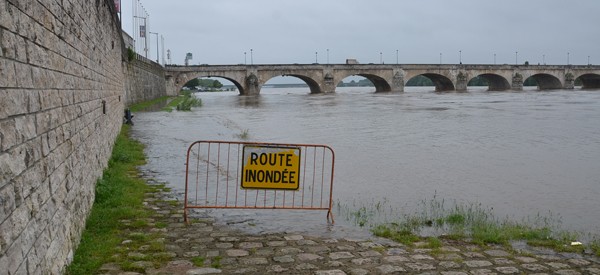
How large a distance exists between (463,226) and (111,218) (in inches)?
182

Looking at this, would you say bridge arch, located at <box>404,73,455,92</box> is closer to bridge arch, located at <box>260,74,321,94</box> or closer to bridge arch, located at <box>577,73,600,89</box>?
bridge arch, located at <box>260,74,321,94</box>

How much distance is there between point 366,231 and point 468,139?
12.5m

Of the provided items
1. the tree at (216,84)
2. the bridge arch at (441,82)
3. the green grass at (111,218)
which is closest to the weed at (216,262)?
the green grass at (111,218)

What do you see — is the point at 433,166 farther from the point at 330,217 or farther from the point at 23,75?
the point at 23,75

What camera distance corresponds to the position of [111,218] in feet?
22.0

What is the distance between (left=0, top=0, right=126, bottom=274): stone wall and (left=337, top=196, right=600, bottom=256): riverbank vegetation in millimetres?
3634

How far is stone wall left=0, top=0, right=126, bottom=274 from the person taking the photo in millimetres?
3107

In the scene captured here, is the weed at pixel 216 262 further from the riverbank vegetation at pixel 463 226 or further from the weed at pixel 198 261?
the riverbank vegetation at pixel 463 226

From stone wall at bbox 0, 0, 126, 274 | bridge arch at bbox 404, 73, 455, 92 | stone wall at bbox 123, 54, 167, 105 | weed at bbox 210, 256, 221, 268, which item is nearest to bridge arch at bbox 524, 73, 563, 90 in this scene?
bridge arch at bbox 404, 73, 455, 92

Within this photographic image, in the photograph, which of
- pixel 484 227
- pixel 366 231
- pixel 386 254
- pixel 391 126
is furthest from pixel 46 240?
pixel 391 126

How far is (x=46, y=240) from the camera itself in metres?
3.91

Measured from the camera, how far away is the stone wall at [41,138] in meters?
3.11

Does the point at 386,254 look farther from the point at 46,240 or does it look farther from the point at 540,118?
the point at 540,118

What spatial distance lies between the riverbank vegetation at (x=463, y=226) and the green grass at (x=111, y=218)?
2941 mm
